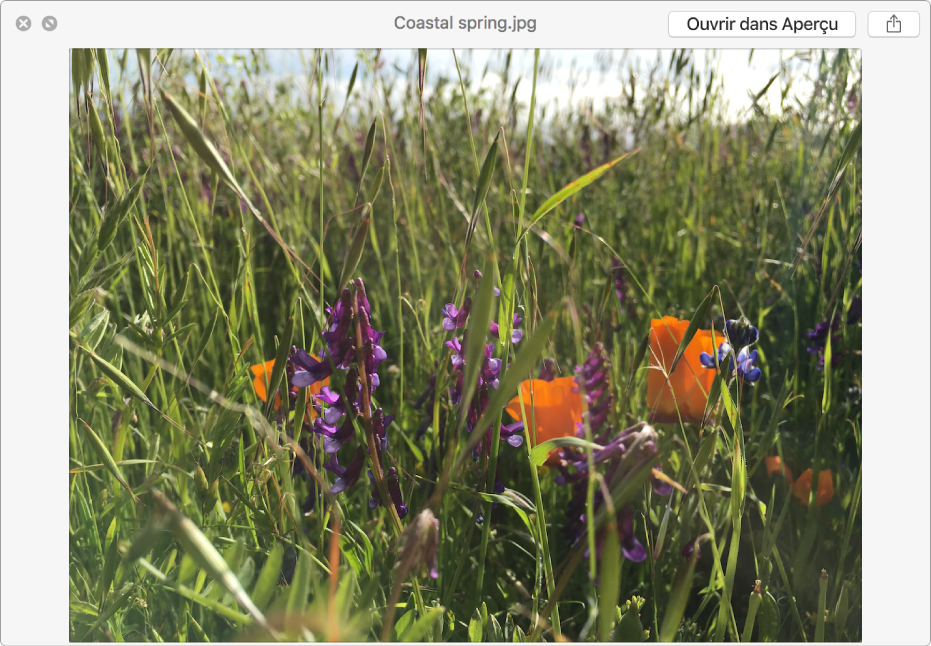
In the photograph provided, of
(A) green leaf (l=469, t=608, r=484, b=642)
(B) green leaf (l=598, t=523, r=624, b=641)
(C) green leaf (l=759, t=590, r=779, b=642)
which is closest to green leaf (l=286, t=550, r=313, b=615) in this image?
(B) green leaf (l=598, t=523, r=624, b=641)

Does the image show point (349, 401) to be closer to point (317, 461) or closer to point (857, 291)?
point (317, 461)

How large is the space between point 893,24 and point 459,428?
71 cm

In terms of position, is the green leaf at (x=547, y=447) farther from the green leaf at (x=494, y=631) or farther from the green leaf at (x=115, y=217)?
the green leaf at (x=115, y=217)

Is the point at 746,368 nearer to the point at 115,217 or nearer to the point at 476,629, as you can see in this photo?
the point at 476,629

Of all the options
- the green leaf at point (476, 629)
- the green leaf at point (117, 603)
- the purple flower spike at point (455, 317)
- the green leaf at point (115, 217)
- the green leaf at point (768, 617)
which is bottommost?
the green leaf at point (768, 617)

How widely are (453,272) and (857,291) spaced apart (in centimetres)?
76

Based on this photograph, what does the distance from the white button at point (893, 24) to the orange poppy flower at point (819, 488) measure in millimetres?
558

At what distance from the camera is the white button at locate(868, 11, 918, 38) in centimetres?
65

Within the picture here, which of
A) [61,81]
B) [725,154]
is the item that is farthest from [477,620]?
[725,154]

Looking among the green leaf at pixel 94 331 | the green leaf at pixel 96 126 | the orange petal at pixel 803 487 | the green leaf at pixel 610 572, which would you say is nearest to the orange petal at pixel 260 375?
the green leaf at pixel 94 331

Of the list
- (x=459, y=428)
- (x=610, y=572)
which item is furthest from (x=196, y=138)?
(x=610, y=572)

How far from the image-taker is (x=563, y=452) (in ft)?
2.19

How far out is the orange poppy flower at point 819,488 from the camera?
81cm

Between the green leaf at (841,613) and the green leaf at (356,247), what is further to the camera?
the green leaf at (841,613)
